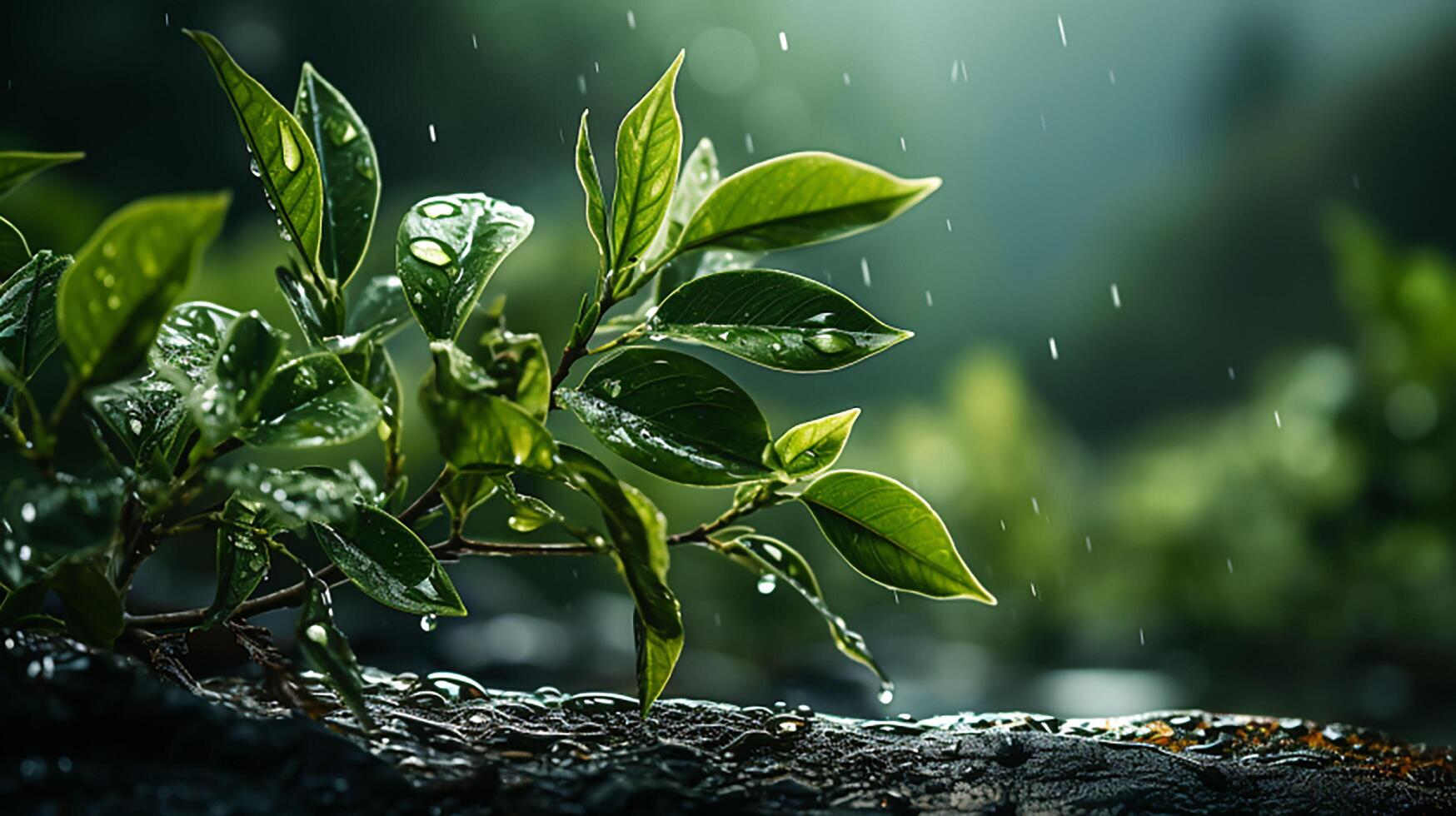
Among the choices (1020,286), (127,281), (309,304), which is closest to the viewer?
(127,281)

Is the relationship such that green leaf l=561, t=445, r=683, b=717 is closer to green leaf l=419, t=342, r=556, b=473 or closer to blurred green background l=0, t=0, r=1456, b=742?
green leaf l=419, t=342, r=556, b=473

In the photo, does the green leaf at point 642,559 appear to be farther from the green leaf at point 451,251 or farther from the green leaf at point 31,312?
the green leaf at point 31,312

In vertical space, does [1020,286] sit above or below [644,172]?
above

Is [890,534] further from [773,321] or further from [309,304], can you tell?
[309,304]

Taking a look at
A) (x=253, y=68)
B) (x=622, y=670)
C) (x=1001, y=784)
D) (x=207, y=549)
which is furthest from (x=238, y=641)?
(x=253, y=68)

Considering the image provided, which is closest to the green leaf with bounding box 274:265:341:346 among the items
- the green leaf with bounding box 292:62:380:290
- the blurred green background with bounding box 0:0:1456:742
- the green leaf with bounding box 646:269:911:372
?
the green leaf with bounding box 292:62:380:290

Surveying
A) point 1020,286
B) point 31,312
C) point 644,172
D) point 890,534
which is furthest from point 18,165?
point 1020,286
